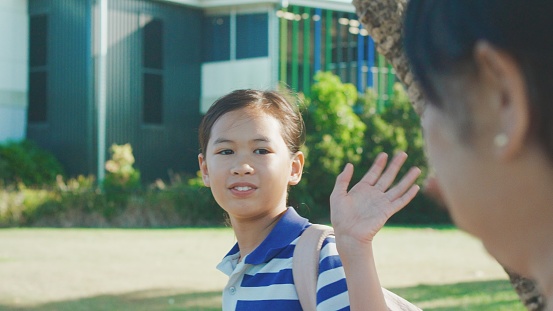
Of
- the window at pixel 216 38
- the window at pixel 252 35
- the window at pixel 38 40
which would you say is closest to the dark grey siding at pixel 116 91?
the window at pixel 38 40

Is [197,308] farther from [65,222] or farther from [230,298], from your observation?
[65,222]

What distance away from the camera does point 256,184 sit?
2.60 metres

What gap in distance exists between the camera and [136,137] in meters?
24.3

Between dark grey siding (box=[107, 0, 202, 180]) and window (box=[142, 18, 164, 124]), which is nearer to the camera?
dark grey siding (box=[107, 0, 202, 180])

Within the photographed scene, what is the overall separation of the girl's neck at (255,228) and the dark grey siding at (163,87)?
2124 centimetres

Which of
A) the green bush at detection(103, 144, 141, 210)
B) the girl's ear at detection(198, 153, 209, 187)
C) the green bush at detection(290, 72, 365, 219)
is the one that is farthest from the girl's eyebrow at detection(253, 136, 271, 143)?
the green bush at detection(290, 72, 365, 219)

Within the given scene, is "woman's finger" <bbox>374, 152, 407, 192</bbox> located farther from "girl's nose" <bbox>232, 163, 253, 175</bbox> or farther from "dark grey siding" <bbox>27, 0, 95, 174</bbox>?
"dark grey siding" <bbox>27, 0, 95, 174</bbox>

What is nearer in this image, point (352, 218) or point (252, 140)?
point (352, 218)

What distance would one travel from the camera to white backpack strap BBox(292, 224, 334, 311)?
88.4 inches

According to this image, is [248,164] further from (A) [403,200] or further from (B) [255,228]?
(A) [403,200]

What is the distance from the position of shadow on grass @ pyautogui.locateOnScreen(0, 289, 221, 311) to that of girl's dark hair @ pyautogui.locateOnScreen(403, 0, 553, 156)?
6812mm

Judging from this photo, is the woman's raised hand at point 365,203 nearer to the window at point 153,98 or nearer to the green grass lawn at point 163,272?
the green grass lawn at point 163,272

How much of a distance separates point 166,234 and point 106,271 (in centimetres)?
573

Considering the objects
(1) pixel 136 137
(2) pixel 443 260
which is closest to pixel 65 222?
(1) pixel 136 137
